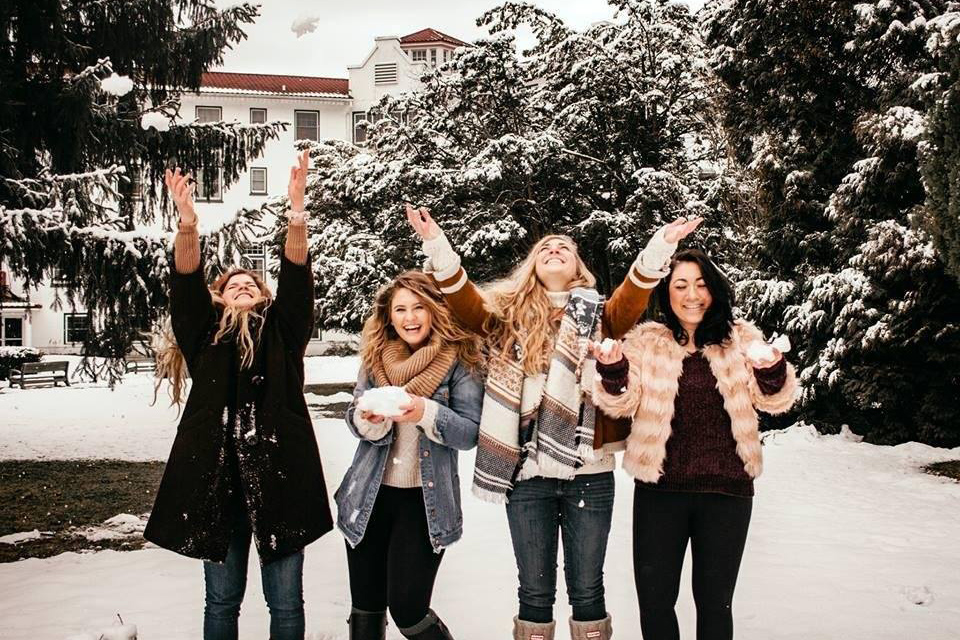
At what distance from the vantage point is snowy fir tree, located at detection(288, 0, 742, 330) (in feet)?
55.8

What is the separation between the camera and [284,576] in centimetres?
337

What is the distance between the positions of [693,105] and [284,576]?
16.6 m

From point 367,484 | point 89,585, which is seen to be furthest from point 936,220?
point 89,585

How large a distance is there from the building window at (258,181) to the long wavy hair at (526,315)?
1555 inches

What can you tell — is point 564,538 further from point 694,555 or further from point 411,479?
point 411,479

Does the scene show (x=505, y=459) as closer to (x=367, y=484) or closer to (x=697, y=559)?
(x=367, y=484)

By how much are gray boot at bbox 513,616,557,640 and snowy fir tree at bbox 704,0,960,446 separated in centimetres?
799

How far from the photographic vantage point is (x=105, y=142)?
1033 cm

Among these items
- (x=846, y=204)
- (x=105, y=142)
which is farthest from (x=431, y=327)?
(x=846, y=204)

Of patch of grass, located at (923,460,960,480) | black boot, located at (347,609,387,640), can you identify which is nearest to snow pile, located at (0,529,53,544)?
black boot, located at (347,609,387,640)

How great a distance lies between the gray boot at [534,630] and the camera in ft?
11.1

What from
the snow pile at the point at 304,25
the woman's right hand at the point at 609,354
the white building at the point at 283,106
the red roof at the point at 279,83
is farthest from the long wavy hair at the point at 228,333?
the red roof at the point at 279,83

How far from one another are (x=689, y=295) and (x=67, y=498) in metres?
8.18

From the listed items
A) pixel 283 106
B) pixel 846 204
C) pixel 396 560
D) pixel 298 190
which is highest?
pixel 283 106
